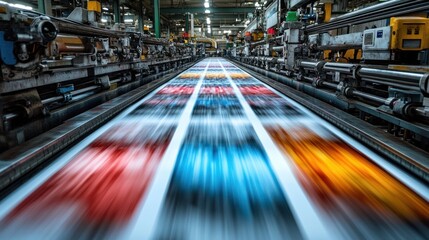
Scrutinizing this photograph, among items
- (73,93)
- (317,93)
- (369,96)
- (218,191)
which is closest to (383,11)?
(369,96)

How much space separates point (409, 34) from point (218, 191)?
3241 millimetres

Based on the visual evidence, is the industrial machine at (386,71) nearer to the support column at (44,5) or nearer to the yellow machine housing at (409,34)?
the yellow machine housing at (409,34)

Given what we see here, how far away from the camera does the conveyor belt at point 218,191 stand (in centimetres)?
163

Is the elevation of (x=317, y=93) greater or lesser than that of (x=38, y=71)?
lesser

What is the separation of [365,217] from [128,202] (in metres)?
1.33

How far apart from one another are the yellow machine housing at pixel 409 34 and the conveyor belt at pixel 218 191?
1.45 meters

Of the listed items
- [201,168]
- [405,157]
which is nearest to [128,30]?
[201,168]

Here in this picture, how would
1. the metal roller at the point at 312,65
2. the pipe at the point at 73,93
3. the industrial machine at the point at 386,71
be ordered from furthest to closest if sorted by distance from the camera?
the metal roller at the point at 312,65
the pipe at the point at 73,93
the industrial machine at the point at 386,71

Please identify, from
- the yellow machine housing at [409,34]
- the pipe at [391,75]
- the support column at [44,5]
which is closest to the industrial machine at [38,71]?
the pipe at [391,75]

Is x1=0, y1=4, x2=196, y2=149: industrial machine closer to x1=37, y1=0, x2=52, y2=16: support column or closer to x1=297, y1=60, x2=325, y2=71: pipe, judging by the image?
x1=297, y1=60, x2=325, y2=71: pipe

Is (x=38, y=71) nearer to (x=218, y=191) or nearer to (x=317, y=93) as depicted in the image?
(x=218, y=191)

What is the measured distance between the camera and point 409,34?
12.6 feet

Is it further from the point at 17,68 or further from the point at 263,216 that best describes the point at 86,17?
the point at 263,216

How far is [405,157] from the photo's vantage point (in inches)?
95.0
